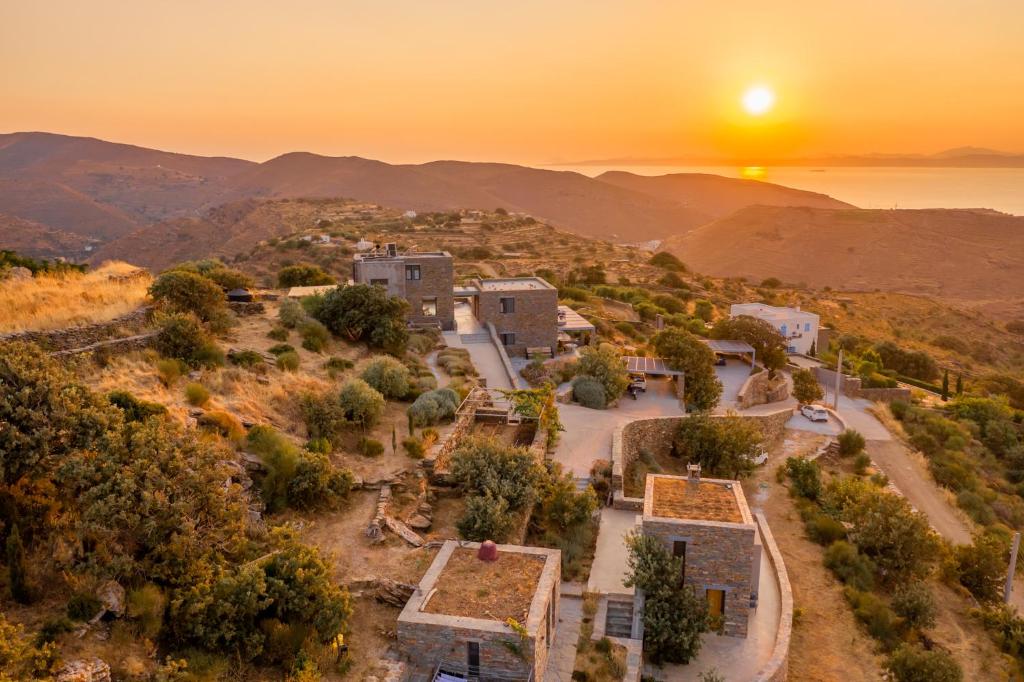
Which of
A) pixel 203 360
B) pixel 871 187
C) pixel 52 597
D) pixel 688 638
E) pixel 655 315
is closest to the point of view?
pixel 52 597

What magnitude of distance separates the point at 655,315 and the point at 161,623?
36534 millimetres

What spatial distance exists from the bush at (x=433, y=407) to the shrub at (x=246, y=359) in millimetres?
4335

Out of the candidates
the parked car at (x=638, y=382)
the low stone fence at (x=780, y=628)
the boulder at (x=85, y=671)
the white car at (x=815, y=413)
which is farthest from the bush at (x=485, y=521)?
the white car at (x=815, y=413)

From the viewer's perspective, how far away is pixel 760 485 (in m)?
21.8

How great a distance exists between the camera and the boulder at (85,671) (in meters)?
7.66

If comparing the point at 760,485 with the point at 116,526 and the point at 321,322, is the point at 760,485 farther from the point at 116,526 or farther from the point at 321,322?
the point at 116,526

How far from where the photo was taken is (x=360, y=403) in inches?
683

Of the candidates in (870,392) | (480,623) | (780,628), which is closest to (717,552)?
(780,628)

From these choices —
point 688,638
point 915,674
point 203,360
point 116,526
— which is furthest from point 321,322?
point 915,674

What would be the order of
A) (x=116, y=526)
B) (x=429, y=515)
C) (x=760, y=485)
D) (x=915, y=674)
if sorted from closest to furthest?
1. (x=116, y=526)
2. (x=915, y=674)
3. (x=429, y=515)
4. (x=760, y=485)

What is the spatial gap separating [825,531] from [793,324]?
22578 millimetres

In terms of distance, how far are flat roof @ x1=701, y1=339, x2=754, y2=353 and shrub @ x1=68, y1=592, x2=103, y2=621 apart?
89.8ft

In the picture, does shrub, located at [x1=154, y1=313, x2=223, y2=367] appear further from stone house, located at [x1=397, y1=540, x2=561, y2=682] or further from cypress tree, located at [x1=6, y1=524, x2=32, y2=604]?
stone house, located at [x1=397, y1=540, x2=561, y2=682]

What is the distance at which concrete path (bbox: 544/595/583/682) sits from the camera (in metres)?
10.8
